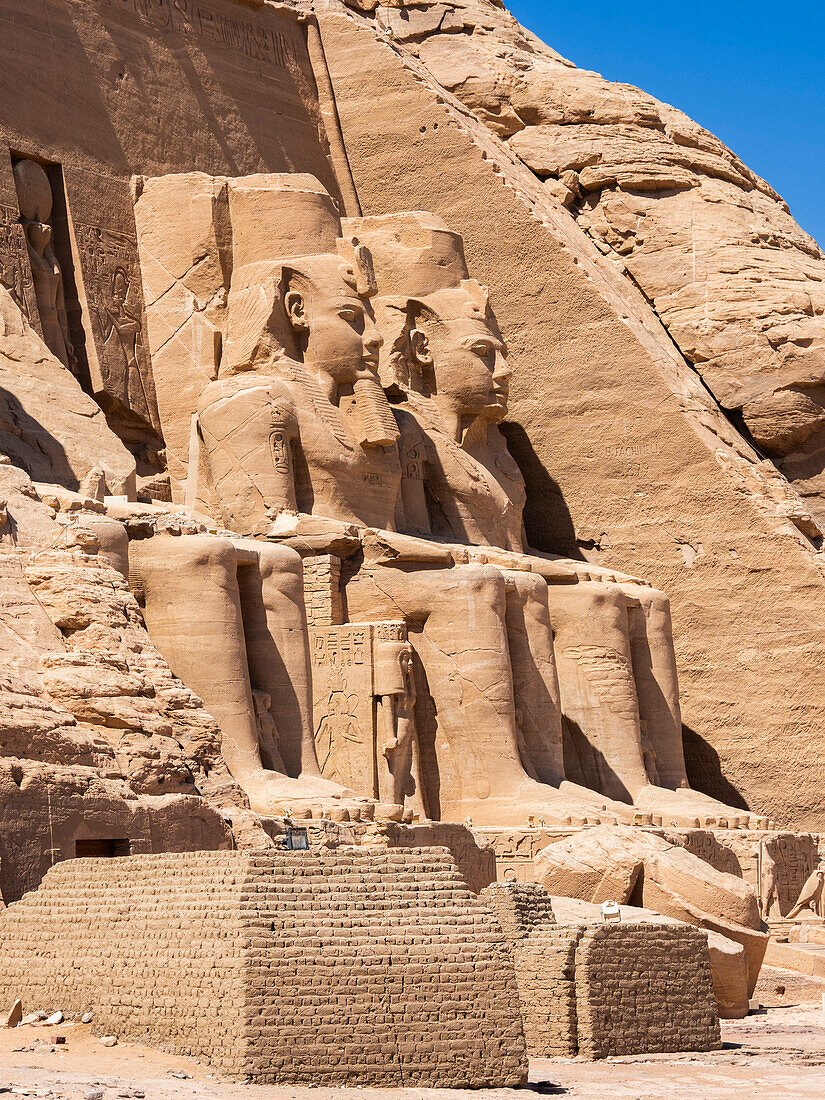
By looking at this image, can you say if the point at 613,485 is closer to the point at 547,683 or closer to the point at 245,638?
the point at 547,683

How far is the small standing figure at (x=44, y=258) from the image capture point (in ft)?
47.9

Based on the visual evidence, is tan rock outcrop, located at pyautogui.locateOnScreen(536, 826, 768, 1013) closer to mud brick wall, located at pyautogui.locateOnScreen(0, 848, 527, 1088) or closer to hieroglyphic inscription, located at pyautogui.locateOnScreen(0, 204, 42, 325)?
mud brick wall, located at pyautogui.locateOnScreen(0, 848, 527, 1088)

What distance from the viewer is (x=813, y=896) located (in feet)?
45.3

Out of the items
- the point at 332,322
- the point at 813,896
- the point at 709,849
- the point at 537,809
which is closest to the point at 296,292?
the point at 332,322

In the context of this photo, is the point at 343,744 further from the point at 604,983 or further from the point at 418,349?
the point at 604,983

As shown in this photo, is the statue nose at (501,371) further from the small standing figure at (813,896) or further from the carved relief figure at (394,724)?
the small standing figure at (813,896)

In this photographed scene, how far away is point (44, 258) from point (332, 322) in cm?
229

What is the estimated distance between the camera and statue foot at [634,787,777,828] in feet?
45.0

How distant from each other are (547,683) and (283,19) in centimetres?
774

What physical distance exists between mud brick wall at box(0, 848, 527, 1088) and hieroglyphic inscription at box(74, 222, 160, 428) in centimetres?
804

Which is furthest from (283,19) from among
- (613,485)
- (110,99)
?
(613,485)

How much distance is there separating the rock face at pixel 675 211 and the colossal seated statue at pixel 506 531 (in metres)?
2.24

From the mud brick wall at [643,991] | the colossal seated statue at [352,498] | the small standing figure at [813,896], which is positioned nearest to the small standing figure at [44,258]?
the colossal seated statue at [352,498]

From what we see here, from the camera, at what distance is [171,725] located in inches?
372
